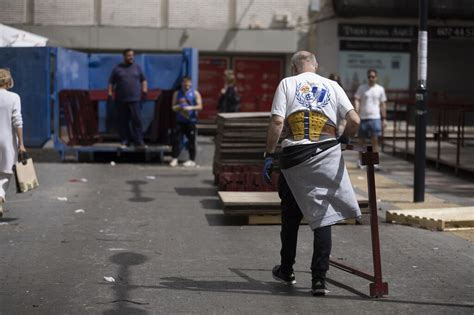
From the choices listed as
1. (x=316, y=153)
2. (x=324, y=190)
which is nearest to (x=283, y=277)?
(x=324, y=190)

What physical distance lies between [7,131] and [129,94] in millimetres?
6835

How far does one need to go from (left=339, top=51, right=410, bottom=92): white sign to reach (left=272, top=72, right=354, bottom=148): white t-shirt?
66.6ft

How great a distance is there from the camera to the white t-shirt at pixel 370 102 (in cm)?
1565

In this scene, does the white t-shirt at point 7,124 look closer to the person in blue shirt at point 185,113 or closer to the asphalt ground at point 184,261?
the asphalt ground at point 184,261

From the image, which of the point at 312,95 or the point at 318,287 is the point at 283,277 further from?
the point at 312,95

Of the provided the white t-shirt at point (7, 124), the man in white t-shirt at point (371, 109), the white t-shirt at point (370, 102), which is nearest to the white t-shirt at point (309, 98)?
the white t-shirt at point (7, 124)

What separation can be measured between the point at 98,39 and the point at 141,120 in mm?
9777

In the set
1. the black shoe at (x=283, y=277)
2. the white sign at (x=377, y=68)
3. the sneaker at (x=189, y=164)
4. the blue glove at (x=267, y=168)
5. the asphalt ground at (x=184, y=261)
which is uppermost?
the white sign at (x=377, y=68)

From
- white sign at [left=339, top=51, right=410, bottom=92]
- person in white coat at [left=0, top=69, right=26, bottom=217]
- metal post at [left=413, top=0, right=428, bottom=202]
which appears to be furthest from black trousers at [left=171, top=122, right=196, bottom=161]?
white sign at [left=339, top=51, right=410, bottom=92]

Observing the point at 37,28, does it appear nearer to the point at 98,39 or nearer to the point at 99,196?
the point at 98,39

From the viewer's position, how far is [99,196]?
1191 cm

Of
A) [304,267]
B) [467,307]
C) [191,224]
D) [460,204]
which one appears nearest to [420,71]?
[460,204]

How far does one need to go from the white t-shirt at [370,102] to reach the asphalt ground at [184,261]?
3.91 metres

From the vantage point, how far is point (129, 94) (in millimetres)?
16000
